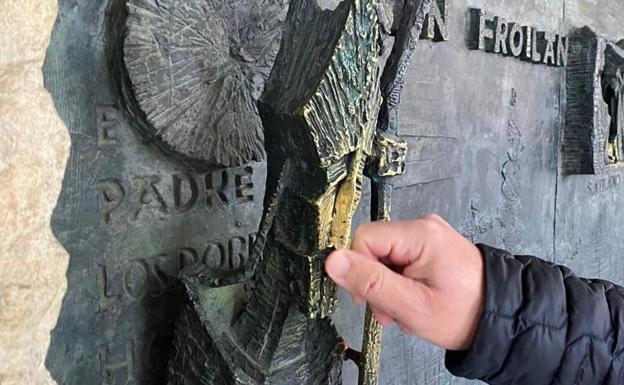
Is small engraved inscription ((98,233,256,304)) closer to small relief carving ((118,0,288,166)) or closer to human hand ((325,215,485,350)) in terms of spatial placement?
small relief carving ((118,0,288,166))

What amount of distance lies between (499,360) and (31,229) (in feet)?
1.93

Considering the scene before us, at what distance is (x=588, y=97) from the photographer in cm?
211

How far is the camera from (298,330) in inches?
37.3

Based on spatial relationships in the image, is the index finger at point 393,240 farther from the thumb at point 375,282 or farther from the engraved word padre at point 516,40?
the engraved word padre at point 516,40

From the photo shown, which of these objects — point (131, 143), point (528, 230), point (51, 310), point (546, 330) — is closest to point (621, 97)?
point (528, 230)

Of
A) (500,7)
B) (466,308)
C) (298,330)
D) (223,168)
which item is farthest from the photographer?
(500,7)

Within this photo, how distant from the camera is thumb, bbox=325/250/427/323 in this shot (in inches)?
31.4

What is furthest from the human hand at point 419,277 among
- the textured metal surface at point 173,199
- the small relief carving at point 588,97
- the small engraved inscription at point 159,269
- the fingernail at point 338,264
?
the small relief carving at point 588,97

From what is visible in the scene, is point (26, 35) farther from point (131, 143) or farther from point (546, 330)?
point (546, 330)

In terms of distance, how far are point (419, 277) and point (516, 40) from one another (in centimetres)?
121

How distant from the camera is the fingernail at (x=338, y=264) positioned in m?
0.80

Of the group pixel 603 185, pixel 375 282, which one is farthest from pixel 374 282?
pixel 603 185

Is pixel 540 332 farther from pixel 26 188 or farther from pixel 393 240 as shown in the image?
pixel 26 188

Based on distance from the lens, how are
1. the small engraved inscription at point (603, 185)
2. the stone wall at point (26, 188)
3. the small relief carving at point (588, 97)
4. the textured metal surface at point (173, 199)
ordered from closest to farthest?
1. the stone wall at point (26, 188)
2. the textured metal surface at point (173, 199)
3. the small relief carving at point (588, 97)
4. the small engraved inscription at point (603, 185)
